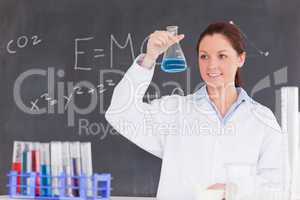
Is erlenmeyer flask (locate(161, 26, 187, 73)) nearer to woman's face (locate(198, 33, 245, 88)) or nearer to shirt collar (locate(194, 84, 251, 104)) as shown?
woman's face (locate(198, 33, 245, 88))

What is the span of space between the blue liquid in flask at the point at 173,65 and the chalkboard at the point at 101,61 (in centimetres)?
3

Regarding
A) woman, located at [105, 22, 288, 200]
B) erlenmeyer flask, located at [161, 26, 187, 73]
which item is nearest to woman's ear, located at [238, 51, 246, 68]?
woman, located at [105, 22, 288, 200]

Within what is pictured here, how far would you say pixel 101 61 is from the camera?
2.33 meters

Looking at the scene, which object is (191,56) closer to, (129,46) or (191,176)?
(129,46)

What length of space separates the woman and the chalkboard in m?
0.13

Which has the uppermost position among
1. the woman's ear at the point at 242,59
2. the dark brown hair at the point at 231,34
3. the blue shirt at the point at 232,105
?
the dark brown hair at the point at 231,34

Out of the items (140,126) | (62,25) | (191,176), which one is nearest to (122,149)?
(140,126)

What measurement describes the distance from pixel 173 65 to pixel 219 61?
Answer: 37cm

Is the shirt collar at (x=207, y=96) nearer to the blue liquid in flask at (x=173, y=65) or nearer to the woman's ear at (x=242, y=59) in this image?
the woman's ear at (x=242, y=59)

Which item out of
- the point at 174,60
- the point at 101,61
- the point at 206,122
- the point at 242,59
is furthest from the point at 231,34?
the point at 101,61

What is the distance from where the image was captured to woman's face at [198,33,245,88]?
2.00 m

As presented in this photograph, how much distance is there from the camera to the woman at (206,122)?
186 cm

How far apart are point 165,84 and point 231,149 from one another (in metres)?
0.53

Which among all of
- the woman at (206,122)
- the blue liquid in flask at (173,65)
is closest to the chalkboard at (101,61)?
the blue liquid in flask at (173,65)
